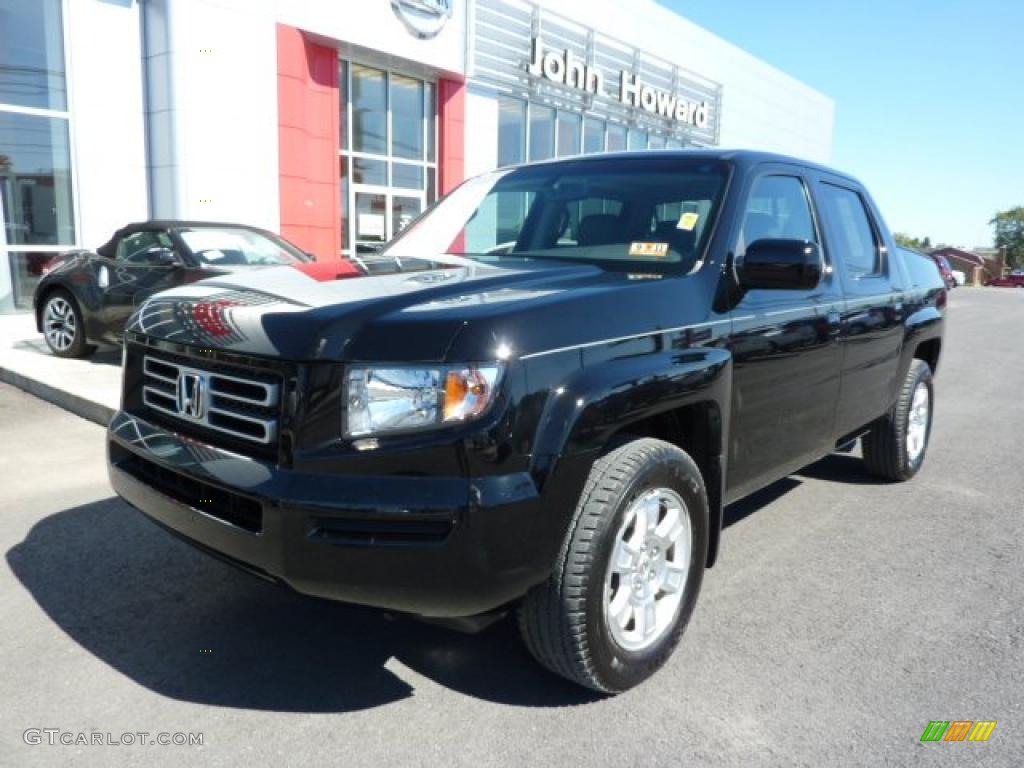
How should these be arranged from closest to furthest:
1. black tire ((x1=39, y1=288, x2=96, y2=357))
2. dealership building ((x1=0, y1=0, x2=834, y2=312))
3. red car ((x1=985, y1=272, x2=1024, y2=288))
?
black tire ((x1=39, y1=288, x2=96, y2=357)) → dealership building ((x1=0, y1=0, x2=834, y2=312)) → red car ((x1=985, y1=272, x2=1024, y2=288))

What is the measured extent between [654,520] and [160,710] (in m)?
1.64

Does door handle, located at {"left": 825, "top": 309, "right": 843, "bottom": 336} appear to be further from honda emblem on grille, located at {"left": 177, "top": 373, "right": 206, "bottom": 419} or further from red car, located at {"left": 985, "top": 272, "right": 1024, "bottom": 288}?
red car, located at {"left": 985, "top": 272, "right": 1024, "bottom": 288}

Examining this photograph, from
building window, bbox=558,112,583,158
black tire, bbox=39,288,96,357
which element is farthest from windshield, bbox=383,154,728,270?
building window, bbox=558,112,583,158

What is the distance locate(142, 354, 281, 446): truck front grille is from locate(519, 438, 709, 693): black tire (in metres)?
0.89

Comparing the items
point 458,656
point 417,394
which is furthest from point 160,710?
point 417,394

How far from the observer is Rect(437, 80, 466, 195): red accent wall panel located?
17.1 metres

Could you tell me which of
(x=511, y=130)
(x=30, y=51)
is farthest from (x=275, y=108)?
(x=511, y=130)

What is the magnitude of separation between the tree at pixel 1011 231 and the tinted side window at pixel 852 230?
11612 centimetres

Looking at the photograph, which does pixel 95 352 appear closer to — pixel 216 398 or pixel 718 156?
pixel 216 398

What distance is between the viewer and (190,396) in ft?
8.32

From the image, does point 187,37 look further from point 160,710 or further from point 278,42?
point 160,710

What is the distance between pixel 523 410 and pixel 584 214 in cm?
165

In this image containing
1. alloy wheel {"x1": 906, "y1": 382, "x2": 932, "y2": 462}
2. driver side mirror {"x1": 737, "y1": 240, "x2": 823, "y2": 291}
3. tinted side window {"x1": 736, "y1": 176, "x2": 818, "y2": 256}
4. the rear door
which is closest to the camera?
driver side mirror {"x1": 737, "y1": 240, "x2": 823, "y2": 291}

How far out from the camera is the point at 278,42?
44.3 feet
